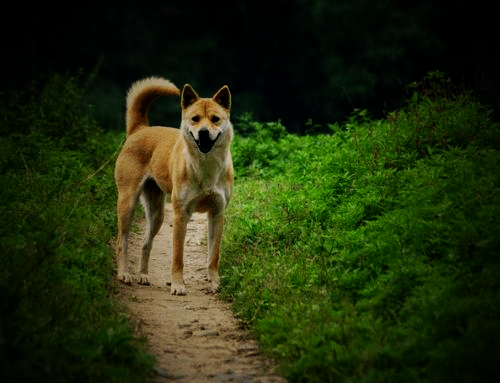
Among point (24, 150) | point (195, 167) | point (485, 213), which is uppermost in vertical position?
point (24, 150)

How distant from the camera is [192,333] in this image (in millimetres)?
5285

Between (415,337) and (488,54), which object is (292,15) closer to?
(488,54)

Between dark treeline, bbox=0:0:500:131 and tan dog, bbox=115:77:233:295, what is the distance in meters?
11.7

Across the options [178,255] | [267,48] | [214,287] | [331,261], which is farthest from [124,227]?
[267,48]

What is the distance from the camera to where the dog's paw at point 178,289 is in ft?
21.0

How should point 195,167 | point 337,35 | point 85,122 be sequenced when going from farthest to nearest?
point 337,35
point 85,122
point 195,167

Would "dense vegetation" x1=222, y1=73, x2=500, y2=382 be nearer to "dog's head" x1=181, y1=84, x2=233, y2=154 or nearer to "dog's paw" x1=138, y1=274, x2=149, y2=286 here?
"dog's paw" x1=138, y1=274, x2=149, y2=286

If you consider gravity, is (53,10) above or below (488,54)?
above

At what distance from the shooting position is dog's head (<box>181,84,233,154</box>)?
641 centimetres

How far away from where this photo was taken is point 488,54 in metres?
23.5

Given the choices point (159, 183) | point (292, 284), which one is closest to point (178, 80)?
point (159, 183)

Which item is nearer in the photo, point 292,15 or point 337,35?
point 337,35

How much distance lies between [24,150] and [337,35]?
18137 millimetres

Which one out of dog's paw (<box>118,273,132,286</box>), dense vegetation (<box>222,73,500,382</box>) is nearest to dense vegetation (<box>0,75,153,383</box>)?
dog's paw (<box>118,273,132,286</box>)
